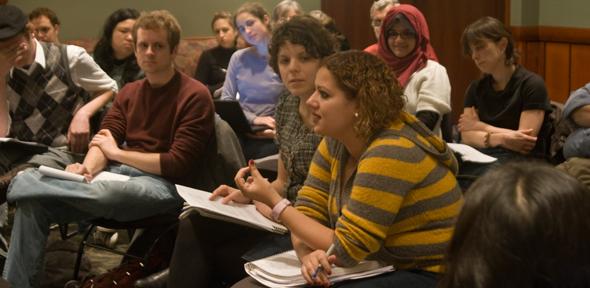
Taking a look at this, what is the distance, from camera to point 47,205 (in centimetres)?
291

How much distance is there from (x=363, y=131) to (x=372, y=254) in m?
0.32

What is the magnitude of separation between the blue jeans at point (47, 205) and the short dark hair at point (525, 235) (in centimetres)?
212

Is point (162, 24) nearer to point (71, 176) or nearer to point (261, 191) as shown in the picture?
point (71, 176)

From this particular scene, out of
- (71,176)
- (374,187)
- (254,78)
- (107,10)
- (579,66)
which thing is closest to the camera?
(374,187)

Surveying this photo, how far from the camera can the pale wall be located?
573cm

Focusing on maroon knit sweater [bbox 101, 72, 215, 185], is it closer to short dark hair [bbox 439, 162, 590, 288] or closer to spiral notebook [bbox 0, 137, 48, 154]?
spiral notebook [bbox 0, 137, 48, 154]

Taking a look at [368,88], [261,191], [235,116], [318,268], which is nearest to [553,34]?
[235,116]

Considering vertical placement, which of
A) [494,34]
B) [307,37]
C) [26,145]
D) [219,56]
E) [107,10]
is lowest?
[219,56]

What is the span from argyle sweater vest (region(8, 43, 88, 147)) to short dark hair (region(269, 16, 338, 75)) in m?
1.21

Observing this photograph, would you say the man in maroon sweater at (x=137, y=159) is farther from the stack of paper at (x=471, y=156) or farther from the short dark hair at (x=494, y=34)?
the short dark hair at (x=494, y=34)

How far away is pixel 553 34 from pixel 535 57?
0.28 m

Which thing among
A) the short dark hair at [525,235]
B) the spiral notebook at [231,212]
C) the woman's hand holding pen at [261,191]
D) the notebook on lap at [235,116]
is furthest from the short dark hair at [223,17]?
the short dark hair at [525,235]

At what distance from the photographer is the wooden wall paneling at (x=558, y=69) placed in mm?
5211

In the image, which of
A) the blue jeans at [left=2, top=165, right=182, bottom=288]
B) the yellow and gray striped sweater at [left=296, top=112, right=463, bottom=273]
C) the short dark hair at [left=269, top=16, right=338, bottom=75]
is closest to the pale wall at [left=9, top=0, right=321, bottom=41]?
the blue jeans at [left=2, top=165, right=182, bottom=288]
